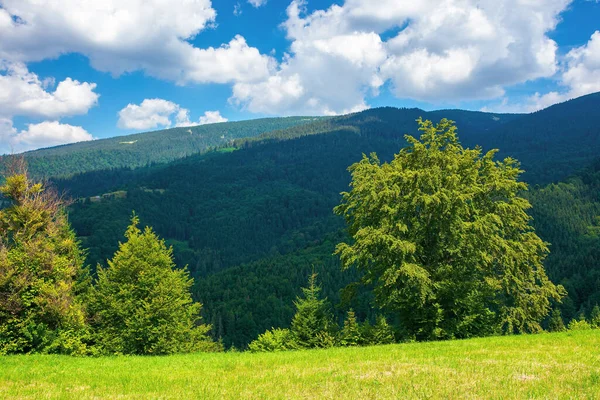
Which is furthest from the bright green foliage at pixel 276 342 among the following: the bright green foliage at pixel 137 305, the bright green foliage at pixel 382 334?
the bright green foliage at pixel 382 334

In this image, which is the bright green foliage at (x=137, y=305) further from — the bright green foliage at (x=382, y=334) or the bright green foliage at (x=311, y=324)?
the bright green foliage at (x=382, y=334)

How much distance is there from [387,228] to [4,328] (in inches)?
997

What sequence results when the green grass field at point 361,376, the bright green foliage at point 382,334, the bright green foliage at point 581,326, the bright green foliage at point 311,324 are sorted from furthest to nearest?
the bright green foliage at point 311,324 → the bright green foliage at point 581,326 → the bright green foliage at point 382,334 → the green grass field at point 361,376

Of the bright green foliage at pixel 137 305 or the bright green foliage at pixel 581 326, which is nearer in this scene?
the bright green foliage at pixel 581 326

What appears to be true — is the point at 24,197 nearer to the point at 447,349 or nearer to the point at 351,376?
the point at 351,376

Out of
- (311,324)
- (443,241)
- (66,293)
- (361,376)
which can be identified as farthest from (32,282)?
(443,241)

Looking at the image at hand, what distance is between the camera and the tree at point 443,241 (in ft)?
78.7

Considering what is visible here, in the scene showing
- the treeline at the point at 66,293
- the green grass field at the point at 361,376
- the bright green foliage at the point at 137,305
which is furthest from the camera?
the bright green foliage at the point at 137,305

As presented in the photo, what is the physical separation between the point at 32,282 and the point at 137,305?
25.6 ft

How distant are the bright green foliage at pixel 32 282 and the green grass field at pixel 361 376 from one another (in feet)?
27.1

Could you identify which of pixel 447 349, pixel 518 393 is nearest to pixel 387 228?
pixel 447 349

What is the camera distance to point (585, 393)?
8805 mm

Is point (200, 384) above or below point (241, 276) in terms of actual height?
above

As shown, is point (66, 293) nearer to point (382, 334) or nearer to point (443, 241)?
point (382, 334)
